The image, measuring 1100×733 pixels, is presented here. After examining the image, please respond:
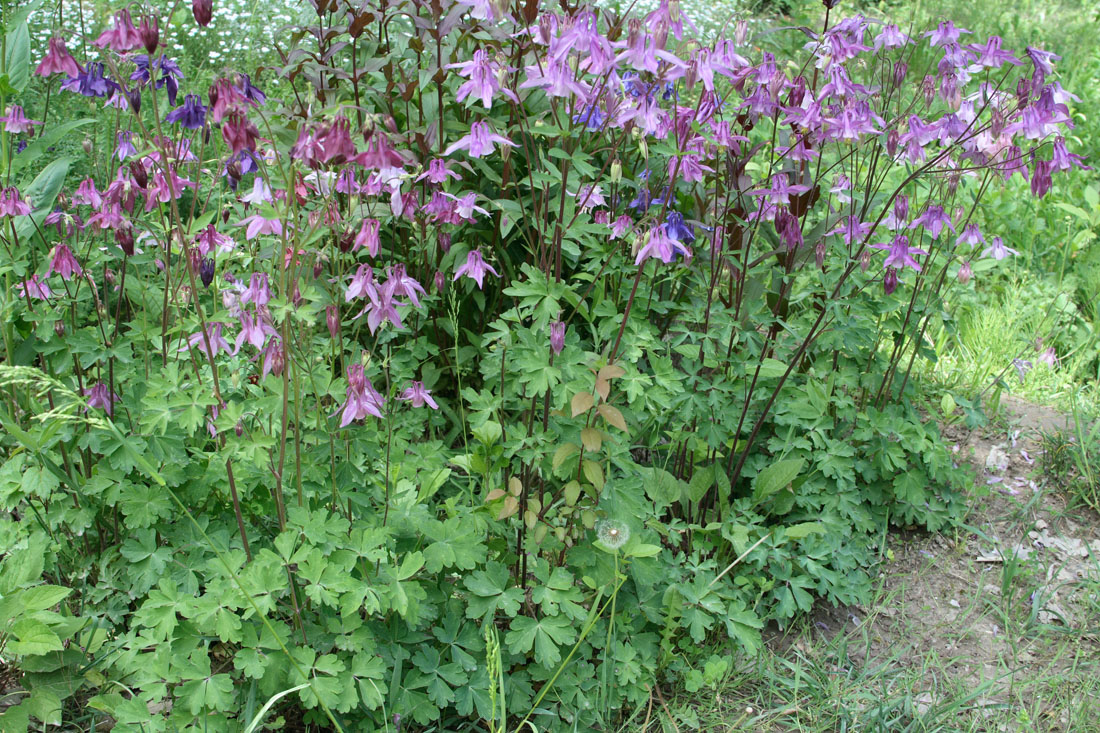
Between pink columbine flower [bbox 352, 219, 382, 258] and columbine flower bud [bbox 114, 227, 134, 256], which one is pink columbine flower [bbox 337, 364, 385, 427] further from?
columbine flower bud [bbox 114, 227, 134, 256]

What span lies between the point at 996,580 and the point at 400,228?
231 cm

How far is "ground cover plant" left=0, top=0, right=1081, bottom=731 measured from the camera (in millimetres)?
1899

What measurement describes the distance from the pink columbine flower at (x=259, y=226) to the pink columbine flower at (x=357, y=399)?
0.36 meters

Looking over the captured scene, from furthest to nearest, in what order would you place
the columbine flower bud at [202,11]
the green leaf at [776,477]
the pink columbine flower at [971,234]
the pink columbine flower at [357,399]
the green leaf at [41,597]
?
1. the pink columbine flower at [971,234]
2. the green leaf at [776,477]
3. the green leaf at [41,597]
4. the pink columbine flower at [357,399]
5. the columbine flower bud at [202,11]

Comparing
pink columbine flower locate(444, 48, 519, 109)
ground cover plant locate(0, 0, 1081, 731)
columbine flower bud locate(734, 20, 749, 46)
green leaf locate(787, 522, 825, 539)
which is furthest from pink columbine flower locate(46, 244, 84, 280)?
green leaf locate(787, 522, 825, 539)

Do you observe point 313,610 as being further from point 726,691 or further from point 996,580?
point 996,580

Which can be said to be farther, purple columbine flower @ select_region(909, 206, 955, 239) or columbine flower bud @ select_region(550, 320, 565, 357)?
purple columbine flower @ select_region(909, 206, 955, 239)

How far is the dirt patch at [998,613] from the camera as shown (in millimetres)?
2410

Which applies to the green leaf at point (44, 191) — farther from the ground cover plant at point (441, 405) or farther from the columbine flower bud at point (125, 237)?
the columbine flower bud at point (125, 237)

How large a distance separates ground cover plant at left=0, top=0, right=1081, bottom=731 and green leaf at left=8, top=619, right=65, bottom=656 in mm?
11

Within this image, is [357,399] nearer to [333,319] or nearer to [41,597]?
[333,319]

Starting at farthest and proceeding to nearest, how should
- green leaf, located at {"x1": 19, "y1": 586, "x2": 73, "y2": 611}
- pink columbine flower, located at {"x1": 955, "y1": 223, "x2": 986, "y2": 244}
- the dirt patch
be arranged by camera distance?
pink columbine flower, located at {"x1": 955, "y1": 223, "x2": 986, "y2": 244} < the dirt patch < green leaf, located at {"x1": 19, "y1": 586, "x2": 73, "y2": 611}

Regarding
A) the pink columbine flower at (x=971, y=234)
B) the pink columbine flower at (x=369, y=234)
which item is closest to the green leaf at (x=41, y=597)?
the pink columbine flower at (x=369, y=234)

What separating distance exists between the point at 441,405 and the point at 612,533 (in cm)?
113
